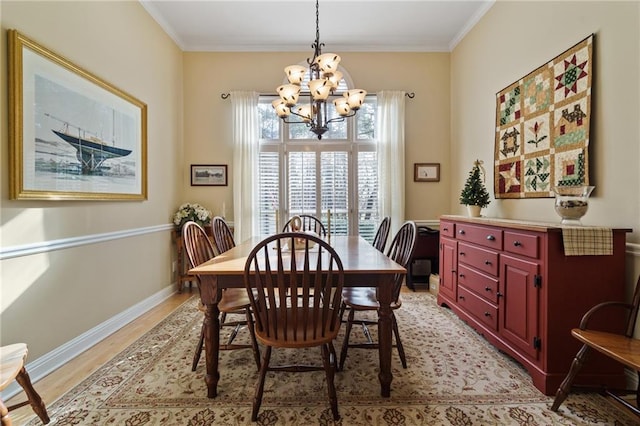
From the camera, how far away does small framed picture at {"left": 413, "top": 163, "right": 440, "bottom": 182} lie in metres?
4.31

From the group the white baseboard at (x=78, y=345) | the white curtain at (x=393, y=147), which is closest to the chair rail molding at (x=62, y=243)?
the white baseboard at (x=78, y=345)

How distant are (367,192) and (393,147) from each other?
0.71 metres

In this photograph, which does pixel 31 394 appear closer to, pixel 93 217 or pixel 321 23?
pixel 93 217

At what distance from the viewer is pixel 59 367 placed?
2.14 meters

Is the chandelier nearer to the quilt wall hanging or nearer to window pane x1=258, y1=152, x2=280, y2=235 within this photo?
the quilt wall hanging

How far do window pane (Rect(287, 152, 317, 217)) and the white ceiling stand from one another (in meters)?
1.51

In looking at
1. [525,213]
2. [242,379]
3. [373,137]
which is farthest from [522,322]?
[373,137]

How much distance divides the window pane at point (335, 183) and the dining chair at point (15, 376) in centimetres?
326

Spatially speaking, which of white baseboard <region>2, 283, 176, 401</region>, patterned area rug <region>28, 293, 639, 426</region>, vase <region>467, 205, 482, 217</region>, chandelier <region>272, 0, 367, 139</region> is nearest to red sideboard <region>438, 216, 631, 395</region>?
patterned area rug <region>28, 293, 639, 426</region>

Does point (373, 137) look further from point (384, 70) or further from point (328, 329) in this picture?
point (328, 329)

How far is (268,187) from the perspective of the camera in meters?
4.31

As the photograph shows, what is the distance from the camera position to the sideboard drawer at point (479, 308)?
2.33 m

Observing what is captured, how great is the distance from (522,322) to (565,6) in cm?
238

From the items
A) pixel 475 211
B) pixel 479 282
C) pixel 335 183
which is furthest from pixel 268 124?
pixel 479 282
